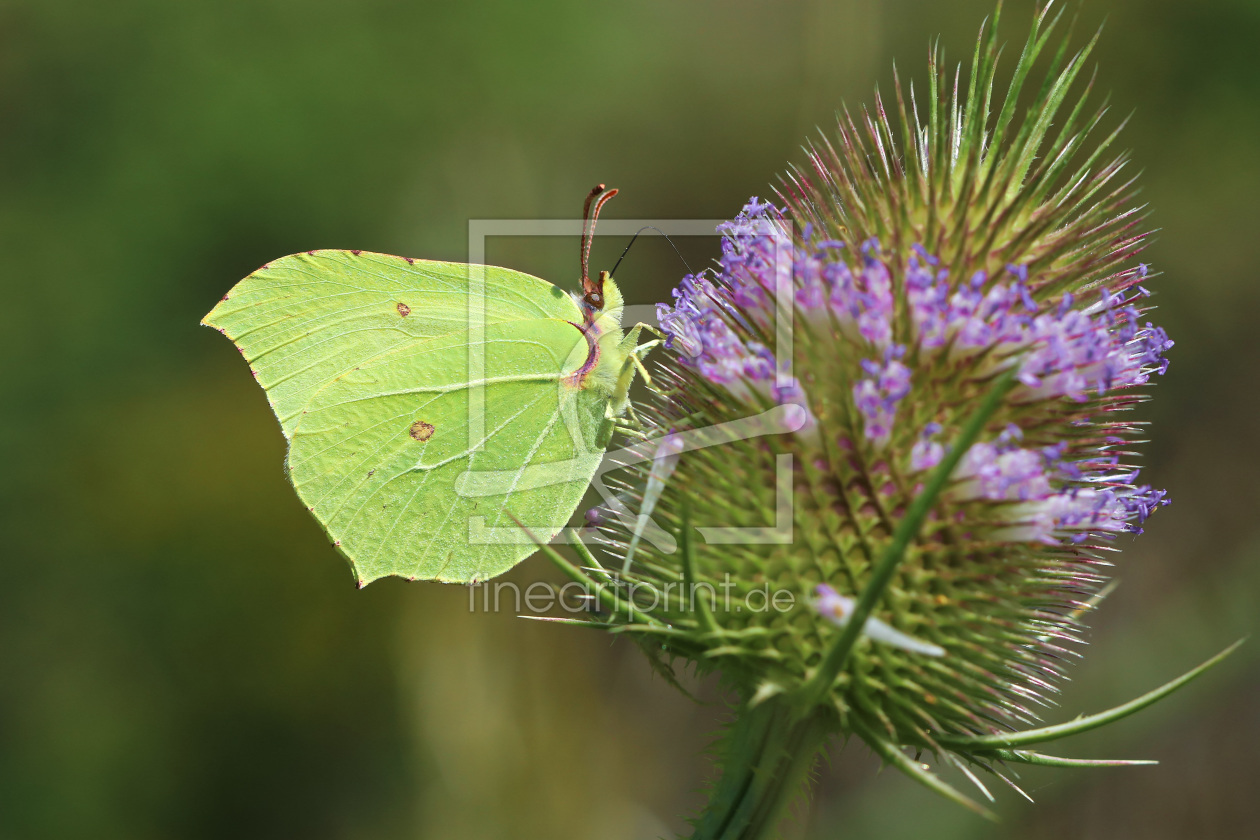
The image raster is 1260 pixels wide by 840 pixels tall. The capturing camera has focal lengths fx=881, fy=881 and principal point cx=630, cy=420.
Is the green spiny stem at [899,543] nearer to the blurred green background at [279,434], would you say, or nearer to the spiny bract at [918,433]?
the spiny bract at [918,433]

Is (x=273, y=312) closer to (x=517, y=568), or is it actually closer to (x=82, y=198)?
(x=517, y=568)

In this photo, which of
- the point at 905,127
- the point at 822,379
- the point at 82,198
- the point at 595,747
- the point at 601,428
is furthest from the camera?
the point at 82,198

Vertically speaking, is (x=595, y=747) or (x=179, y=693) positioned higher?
(x=179, y=693)

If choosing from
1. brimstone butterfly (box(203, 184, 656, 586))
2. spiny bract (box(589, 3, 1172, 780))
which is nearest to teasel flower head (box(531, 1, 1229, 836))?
spiny bract (box(589, 3, 1172, 780))

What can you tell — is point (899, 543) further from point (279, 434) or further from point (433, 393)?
point (279, 434)

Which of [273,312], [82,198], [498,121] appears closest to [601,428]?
[273,312]
